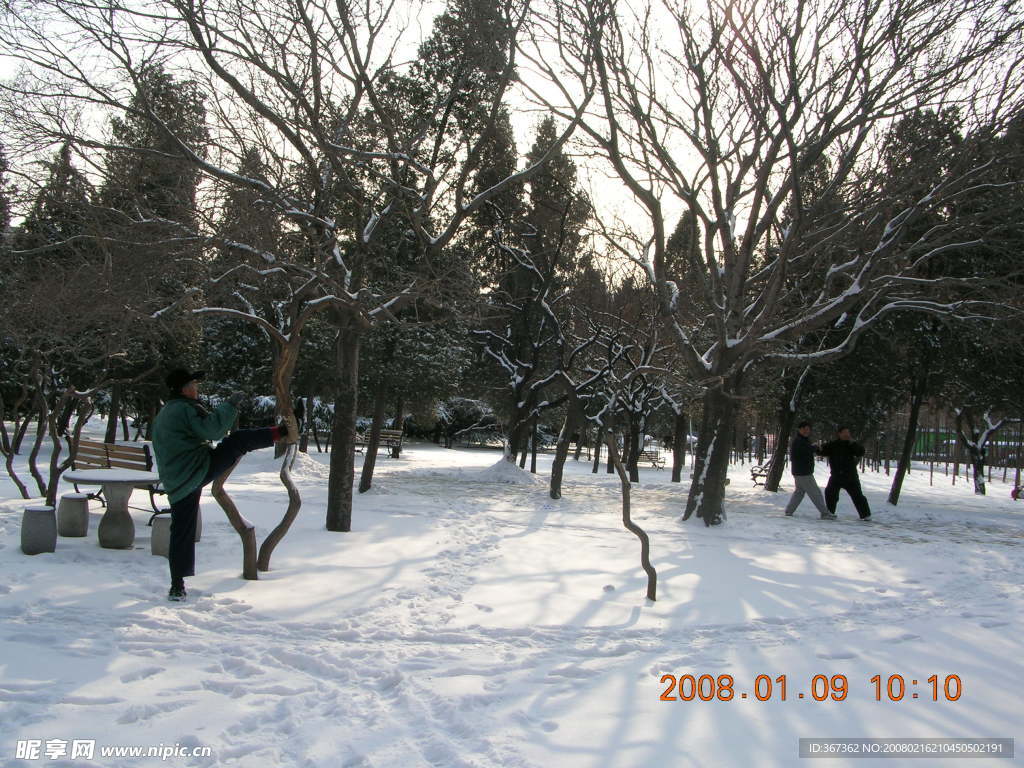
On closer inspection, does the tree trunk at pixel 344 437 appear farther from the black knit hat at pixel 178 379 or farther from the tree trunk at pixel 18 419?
the tree trunk at pixel 18 419

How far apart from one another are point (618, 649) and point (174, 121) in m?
9.82

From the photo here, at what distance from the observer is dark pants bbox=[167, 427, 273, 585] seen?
17.7ft

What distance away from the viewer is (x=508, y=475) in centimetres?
1973

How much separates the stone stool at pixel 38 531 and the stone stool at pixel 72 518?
74 cm

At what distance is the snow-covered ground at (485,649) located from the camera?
338 centimetres

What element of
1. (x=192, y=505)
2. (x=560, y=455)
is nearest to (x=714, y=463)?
(x=560, y=455)

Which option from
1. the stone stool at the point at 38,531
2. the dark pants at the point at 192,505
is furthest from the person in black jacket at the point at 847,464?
the stone stool at the point at 38,531

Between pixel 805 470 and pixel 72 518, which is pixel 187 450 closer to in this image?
pixel 72 518

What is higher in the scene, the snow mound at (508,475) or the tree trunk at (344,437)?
the tree trunk at (344,437)

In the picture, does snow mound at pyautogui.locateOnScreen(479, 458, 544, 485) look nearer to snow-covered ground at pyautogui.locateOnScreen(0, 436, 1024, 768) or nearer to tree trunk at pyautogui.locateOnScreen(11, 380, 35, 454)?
snow-covered ground at pyautogui.locateOnScreen(0, 436, 1024, 768)

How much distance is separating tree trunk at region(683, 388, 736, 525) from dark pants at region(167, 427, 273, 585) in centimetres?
798

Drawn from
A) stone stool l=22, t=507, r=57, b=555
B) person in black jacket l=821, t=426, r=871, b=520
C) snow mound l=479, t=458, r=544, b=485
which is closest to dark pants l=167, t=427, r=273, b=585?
stone stool l=22, t=507, r=57, b=555

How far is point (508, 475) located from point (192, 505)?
14.5 m

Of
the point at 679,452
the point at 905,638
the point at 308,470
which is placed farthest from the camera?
the point at 679,452
